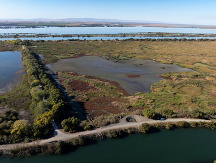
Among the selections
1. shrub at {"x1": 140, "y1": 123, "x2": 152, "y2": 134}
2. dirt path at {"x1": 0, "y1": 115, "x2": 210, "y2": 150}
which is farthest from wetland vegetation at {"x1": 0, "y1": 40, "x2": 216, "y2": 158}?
dirt path at {"x1": 0, "y1": 115, "x2": 210, "y2": 150}

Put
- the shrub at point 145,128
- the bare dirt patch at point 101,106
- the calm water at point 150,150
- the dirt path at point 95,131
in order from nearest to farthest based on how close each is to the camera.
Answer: the calm water at point 150,150
the dirt path at point 95,131
the shrub at point 145,128
the bare dirt patch at point 101,106

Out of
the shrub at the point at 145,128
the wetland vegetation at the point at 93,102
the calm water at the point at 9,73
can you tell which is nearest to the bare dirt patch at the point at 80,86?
the wetland vegetation at the point at 93,102

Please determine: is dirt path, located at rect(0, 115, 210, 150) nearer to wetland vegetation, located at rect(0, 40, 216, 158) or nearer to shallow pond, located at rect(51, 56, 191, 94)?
wetland vegetation, located at rect(0, 40, 216, 158)

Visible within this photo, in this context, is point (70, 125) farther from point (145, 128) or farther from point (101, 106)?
point (145, 128)

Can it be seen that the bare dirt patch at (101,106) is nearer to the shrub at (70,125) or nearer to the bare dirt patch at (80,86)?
the shrub at (70,125)

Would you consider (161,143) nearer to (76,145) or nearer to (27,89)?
(76,145)

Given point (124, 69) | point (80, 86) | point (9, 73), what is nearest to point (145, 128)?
point (80, 86)
